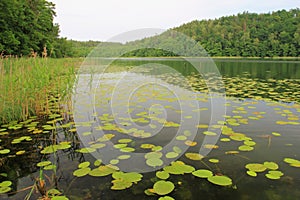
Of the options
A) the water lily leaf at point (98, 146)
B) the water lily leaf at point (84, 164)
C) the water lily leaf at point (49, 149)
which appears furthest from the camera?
the water lily leaf at point (98, 146)

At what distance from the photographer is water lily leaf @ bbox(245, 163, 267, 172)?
1.99 m

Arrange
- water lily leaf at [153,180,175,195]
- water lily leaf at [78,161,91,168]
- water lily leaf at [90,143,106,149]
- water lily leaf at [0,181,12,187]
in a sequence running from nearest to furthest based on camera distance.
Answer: water lily leaf at [153,180,175,195] → water lily leaf at [0,181,12,187] → water lily leaf at [78,161,91,168] → water lily leaf at [90,143,106,149]

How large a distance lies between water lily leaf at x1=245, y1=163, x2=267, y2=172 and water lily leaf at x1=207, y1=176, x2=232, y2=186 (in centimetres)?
35

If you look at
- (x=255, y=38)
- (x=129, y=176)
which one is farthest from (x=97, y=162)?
(x=255, y=38)

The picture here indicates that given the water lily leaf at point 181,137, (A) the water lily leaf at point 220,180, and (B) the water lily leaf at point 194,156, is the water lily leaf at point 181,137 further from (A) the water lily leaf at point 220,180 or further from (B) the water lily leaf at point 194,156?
(A) the water lily leaf at point 220,180

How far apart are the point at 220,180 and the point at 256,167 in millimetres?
484

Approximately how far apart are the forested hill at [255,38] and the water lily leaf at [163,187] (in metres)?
43.8

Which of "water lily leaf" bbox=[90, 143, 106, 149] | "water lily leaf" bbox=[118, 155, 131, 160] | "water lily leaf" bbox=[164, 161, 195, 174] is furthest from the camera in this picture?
"water lily leaf" bbox=[90, 143, 106, 149]

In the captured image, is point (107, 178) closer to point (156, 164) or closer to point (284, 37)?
point (156, 164)

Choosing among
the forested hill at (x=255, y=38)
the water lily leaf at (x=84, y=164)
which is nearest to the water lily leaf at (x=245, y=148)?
the water lily leaf at (x=84, y=164)

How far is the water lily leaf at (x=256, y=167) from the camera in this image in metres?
1.99

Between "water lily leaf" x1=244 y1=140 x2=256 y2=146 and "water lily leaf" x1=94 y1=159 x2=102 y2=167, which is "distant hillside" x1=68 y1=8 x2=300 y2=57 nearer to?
"water lily leaf" x1=244 y1=140 x2=256 y2=146

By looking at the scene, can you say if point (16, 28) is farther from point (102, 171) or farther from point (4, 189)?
point (102, 171)

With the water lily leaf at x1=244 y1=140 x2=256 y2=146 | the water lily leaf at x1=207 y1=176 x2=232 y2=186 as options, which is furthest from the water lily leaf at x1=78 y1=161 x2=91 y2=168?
the water lily leaf at x1=244 y1=140 x2=256 y2=146
